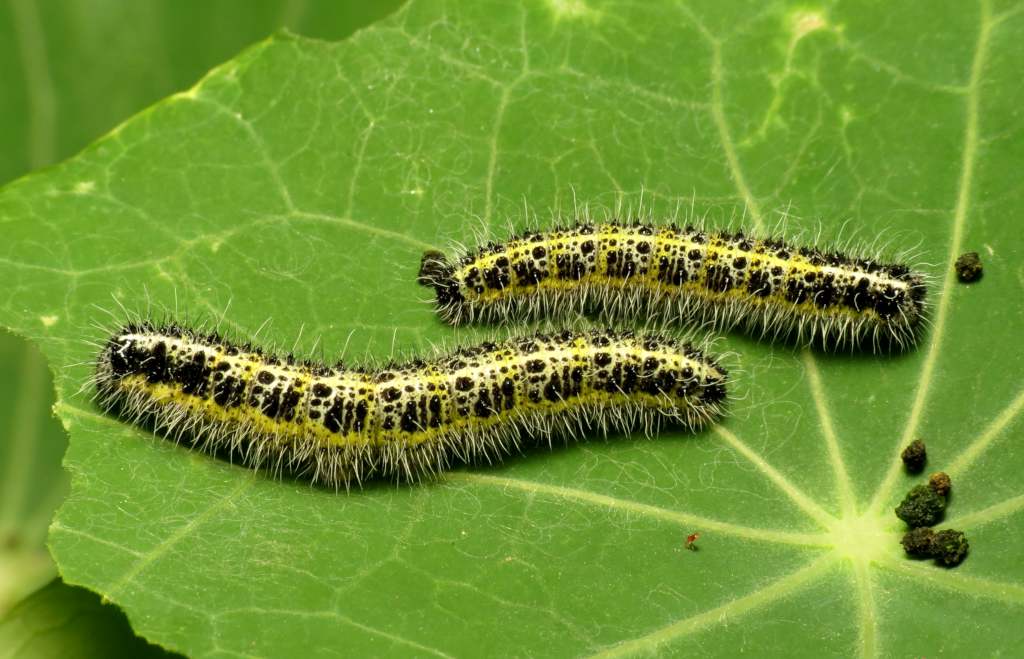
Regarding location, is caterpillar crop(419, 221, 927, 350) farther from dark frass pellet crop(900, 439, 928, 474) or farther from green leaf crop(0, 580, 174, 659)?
green leaf crop(0, 580, 174, 659)

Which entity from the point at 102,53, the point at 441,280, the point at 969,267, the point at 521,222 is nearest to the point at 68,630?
the point at 441,280

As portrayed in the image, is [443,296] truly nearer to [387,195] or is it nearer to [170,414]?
[387,195]

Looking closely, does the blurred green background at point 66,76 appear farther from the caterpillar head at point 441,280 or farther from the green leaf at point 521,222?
the caterpillar head at point 441,280

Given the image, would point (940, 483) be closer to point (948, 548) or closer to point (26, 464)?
point (948, 548)

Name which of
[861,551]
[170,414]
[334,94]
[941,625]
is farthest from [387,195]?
[941,625]

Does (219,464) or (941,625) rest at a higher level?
(941,625)

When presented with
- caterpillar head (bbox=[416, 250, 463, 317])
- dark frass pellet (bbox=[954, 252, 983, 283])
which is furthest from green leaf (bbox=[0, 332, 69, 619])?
dark frass pellet (bbox=[954, 252, 983, 283])

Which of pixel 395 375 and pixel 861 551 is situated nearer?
pixel 861 551
